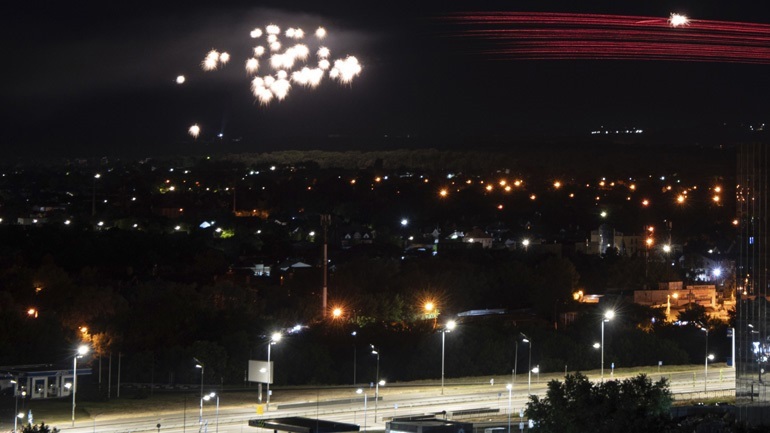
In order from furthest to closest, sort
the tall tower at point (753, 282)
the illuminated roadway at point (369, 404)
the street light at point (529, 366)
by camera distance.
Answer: the street light at point (529, 366), the illuminated roadway at point (369, 404), the tall tower at point (753, 282)

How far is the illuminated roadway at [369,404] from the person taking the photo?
16047 millimetres

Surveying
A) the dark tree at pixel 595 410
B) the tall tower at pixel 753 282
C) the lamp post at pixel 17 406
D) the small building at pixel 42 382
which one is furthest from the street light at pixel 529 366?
the lamp post at pixel 17 406

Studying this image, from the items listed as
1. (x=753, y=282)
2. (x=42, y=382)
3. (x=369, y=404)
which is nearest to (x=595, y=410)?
(x=753, y=282)

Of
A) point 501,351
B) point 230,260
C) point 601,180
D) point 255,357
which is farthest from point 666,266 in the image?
point 601,180

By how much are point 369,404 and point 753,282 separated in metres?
5.41

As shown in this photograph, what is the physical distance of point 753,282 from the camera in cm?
1593

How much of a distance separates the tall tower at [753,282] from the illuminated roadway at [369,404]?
2843 mm

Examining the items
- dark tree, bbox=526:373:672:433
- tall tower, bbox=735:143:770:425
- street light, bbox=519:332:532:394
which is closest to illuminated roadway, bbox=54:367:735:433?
street light, bbox=519:332:532:394

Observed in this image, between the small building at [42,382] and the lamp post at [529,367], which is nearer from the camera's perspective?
the small building at [42,382]

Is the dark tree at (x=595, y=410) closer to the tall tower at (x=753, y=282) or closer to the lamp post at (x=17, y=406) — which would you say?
the tall tower at (x=753, y=282)

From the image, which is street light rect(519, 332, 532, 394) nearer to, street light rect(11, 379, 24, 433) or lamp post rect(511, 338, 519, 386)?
lamp post rect(511, 338, 519, 386)

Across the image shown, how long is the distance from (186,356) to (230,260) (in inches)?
714

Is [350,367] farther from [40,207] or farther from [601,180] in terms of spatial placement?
[601,180]

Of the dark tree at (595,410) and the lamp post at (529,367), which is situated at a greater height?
the lamp post at (529,367)
